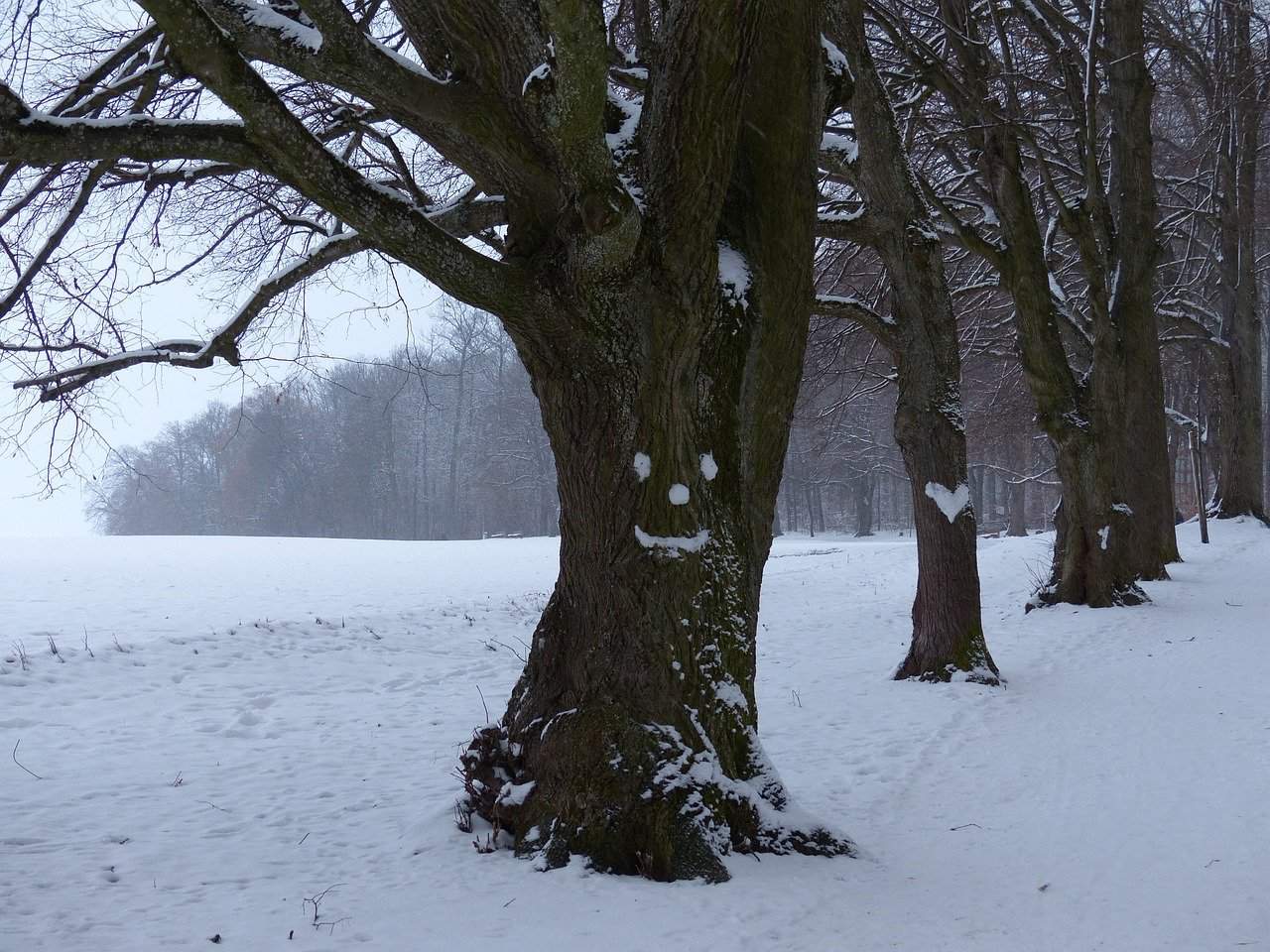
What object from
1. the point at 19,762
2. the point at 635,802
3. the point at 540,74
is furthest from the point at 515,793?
the point at 19,762

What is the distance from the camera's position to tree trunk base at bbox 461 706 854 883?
3811 millimetres

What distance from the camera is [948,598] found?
330 inches

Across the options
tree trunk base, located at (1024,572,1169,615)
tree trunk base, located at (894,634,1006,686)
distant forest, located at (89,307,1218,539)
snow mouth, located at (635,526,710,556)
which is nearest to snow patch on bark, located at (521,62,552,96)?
snow mouth, located at (635,526,710,556)

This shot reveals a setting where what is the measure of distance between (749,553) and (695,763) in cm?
101

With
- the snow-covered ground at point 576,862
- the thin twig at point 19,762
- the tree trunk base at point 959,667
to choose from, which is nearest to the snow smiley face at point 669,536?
the snow-covered ground at point 576,862

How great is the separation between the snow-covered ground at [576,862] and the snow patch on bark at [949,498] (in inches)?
60.3

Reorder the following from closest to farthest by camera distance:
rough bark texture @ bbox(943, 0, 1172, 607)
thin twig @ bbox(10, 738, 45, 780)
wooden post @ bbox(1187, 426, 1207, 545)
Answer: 1. thin twig @ bbox(10, 738, 45, 780)
2. rough bark texture @ bbox(943, 0, 1172, 607)
3. wooden post @ bbox(1187, 426, 1207, 545)

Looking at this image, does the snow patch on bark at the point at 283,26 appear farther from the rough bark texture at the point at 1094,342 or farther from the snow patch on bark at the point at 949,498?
the rough bark texture at the point at 1094,342

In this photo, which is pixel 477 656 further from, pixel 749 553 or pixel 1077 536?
pixel 1077 536

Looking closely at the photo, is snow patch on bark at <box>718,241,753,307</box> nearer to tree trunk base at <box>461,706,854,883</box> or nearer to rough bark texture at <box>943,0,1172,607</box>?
tree trunk base at <box>461,706,854,883</box>

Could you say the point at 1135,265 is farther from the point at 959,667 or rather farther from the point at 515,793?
the point at 515,793

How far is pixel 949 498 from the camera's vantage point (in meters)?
8.30

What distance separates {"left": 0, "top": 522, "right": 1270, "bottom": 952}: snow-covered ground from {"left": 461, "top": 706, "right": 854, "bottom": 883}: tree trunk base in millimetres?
142

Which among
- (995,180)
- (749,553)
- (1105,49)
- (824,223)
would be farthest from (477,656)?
(1105,49)
